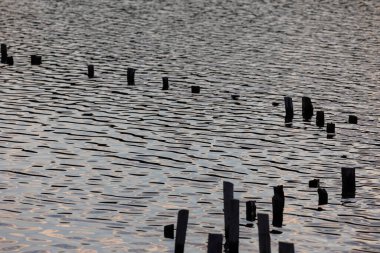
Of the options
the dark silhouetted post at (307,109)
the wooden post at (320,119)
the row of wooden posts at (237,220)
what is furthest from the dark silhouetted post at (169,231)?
the dark silhouetted post at (307,109)

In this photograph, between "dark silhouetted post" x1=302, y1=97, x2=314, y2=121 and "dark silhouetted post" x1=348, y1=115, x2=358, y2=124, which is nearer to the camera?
"dark silhouetted post" x1=348, y1=115, x2=358, y2=124

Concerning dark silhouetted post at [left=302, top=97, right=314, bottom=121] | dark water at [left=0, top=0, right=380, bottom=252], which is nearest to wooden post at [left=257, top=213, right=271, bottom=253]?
dark water at [left=0, top=0, right=380, bottom=252]

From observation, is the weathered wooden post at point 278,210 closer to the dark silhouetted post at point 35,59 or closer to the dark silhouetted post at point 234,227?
the dark silhouetted post at point 234,227

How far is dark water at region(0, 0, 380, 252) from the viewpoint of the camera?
118ft

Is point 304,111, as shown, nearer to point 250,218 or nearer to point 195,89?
point 195,89

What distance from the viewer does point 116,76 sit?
7094cm

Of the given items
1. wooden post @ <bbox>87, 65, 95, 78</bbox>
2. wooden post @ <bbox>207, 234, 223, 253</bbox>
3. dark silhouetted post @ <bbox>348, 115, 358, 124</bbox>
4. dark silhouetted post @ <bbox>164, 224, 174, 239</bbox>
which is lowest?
dark silhouetted post @ <bbox>164, 224, 174, 239</bbox>

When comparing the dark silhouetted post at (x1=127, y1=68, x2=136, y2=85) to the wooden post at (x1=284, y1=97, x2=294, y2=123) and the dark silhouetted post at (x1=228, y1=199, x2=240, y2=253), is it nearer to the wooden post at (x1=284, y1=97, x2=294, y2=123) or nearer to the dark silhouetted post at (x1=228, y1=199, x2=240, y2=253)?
the wooden post at (x1=284, y1=97, x2=294, y2=123)

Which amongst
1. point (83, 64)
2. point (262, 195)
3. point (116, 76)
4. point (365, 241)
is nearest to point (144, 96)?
point (116, 76)

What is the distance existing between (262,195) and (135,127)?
48.4ft

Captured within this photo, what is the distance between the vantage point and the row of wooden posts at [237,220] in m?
27.4

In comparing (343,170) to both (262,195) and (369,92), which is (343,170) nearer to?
(262,195)

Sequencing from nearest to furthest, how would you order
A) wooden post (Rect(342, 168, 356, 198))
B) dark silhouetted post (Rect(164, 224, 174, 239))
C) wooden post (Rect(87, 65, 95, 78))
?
1. dark silhouetted post (Rect(164, 224, 174, 239))
2. wooden post (Rect(342, 168, 356, 198))
3. wooden post (Rect(87, 65, 95, 78))

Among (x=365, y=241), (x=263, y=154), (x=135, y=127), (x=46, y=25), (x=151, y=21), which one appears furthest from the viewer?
(x=151, y=21)
